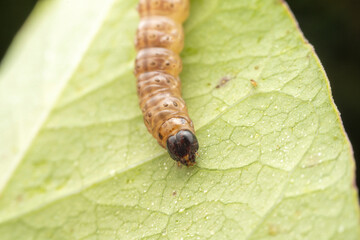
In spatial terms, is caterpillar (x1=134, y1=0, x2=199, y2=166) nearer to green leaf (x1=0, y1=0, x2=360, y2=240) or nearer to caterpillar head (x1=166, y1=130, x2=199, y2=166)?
caterpillar head (x1=166, y1=130, x2=199, y2=166)

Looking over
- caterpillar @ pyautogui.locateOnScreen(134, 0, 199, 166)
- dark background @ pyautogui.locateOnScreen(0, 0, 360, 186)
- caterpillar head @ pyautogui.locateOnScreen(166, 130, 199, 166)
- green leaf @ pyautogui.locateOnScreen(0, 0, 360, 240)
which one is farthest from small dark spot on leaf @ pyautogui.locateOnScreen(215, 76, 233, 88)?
dark background @ pyautogui.locateOnScreen(0, 0, 360, 186)

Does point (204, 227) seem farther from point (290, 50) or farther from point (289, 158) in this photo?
point (290, 50)

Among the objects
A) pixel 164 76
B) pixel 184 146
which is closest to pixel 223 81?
pixel 164 76

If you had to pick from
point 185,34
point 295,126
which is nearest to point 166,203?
point 295,126

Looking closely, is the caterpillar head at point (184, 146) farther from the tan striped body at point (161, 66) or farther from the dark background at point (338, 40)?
the dark background at point (338, 40)

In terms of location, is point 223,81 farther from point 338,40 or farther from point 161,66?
point 338,40
